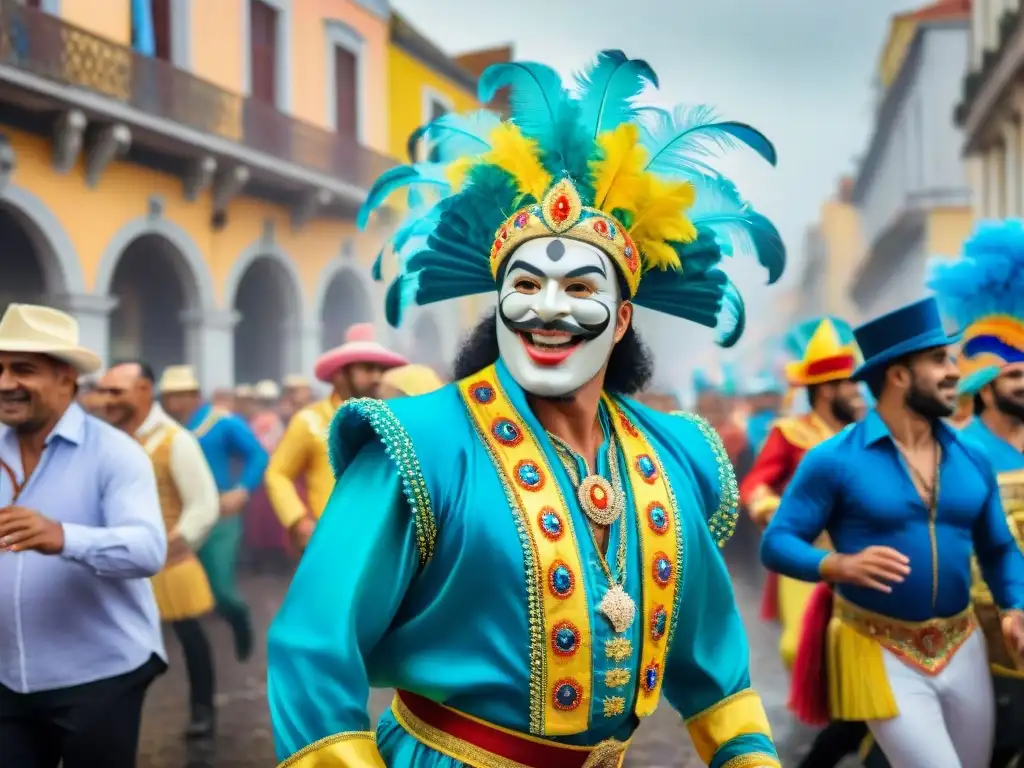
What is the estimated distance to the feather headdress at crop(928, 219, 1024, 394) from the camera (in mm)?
4805

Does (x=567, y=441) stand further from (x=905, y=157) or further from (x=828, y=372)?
(x=905, y=157)

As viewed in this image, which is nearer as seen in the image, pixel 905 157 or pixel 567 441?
pixel 567 441

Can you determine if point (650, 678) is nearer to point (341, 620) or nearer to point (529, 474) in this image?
point (529, 474)

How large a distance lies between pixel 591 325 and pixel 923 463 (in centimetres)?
188

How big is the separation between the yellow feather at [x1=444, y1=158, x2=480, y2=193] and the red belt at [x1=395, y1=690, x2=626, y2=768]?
1040 mm

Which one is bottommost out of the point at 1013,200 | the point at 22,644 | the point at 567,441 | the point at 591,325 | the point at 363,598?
the point at 22,644

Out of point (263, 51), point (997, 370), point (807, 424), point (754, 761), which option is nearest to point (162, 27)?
point (263, 51)

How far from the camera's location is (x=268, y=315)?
1211 cm

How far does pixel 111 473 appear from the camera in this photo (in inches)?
147

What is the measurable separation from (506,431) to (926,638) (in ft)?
6.75

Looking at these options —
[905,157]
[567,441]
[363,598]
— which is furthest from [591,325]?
[905,157]

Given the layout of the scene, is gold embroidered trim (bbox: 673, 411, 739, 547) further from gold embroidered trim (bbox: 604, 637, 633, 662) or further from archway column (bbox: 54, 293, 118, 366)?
archway column (bbox: 54, 293, 118, 366)

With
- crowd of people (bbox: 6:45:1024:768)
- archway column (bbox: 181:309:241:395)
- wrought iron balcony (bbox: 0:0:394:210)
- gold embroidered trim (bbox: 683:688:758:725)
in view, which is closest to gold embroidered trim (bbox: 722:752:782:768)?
crowd of people (bbox: 6:45:1024:768)

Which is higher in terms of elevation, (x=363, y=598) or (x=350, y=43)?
(x=350, y=43)
